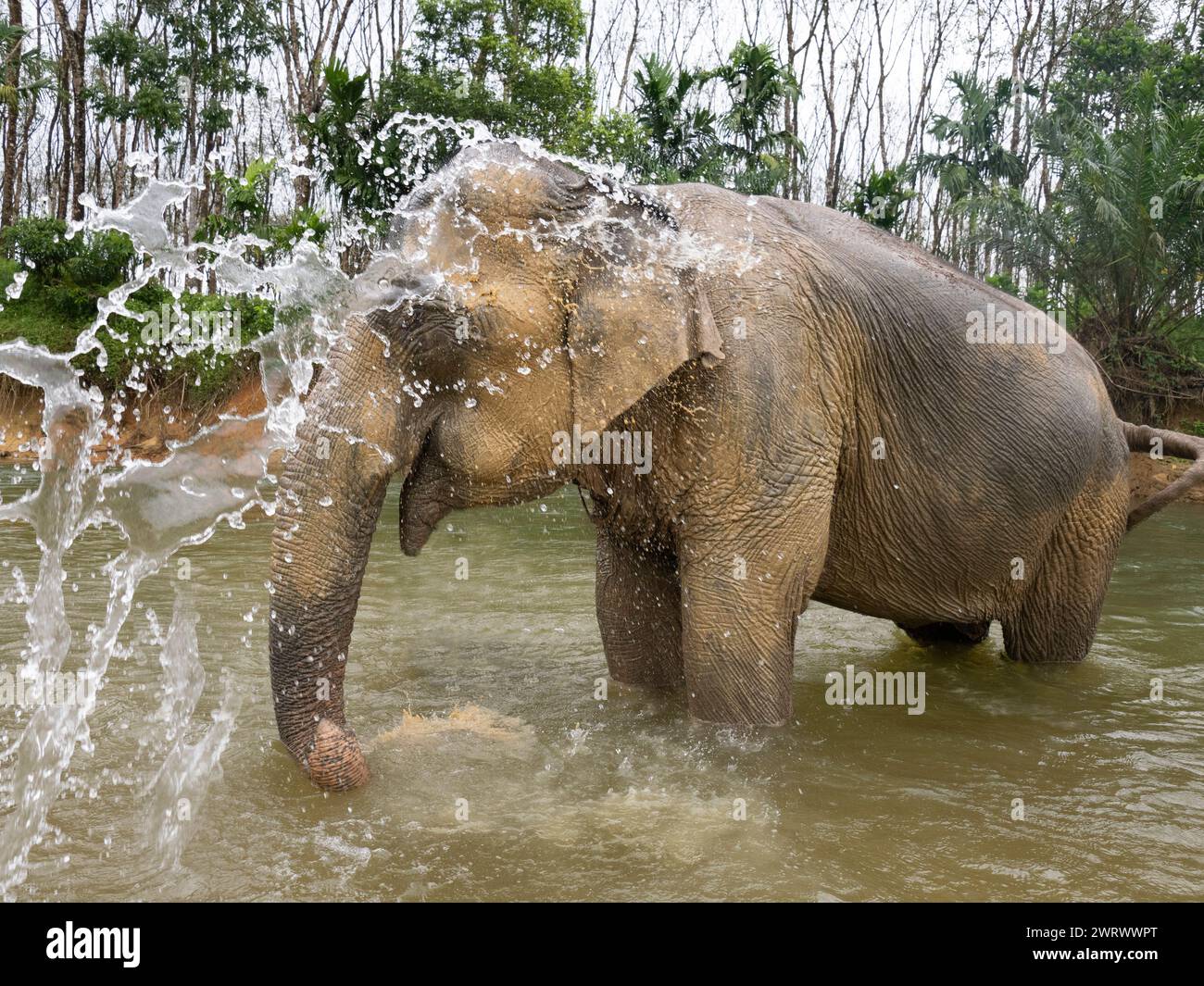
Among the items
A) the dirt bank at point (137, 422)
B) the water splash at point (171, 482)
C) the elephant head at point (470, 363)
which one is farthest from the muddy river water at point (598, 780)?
the dirt bank at point (137, 422)

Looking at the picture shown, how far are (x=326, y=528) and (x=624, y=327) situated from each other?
105 cm

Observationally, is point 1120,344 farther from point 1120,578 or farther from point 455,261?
point 455,261

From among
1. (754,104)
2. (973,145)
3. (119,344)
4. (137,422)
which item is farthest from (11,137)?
(973,145)

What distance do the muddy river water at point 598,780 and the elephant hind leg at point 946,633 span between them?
11 centimetres

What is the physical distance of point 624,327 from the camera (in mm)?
3281

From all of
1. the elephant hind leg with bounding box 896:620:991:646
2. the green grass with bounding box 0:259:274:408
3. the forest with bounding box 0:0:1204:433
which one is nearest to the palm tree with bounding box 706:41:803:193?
the forest with bounding box 0:0:1204:433

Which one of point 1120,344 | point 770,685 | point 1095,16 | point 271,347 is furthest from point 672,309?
point 1095,16

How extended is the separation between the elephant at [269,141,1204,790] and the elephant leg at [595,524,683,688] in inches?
0.5

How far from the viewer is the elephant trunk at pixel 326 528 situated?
299cm

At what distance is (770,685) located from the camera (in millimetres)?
3729

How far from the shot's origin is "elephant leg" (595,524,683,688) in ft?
14.7

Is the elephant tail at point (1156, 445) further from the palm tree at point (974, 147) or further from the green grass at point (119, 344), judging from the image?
the palm tree at point (974, 147)

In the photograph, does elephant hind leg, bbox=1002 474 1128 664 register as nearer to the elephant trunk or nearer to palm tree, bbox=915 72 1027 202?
the elephant trunk
